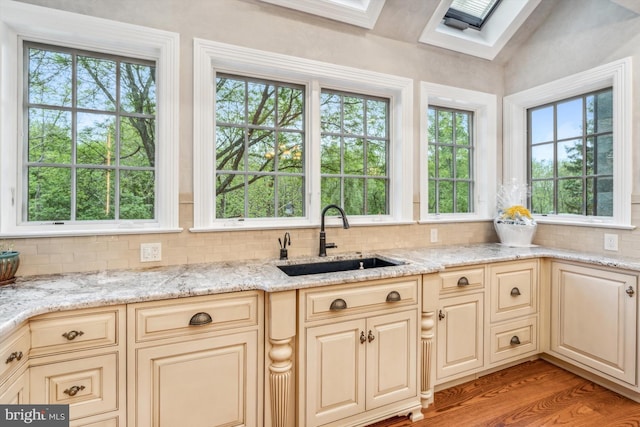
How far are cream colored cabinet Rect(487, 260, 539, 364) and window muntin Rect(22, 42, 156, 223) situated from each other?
2459mm

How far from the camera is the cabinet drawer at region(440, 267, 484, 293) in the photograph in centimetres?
213

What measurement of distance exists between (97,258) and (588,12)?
3.96 meters

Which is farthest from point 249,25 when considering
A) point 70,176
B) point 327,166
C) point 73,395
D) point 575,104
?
point 575,104

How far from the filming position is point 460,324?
220cm

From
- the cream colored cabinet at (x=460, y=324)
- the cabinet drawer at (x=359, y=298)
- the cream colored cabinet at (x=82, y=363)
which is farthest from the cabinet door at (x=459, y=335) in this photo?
the cream colored cabinet at (x=82, y=363)

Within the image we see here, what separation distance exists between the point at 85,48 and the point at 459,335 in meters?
2.98

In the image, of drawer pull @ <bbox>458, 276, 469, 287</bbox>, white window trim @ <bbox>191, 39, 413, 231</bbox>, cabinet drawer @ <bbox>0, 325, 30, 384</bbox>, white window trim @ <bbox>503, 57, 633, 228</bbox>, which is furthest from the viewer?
white window trim @ <bbox>503, 57, 633, 228</bbox>

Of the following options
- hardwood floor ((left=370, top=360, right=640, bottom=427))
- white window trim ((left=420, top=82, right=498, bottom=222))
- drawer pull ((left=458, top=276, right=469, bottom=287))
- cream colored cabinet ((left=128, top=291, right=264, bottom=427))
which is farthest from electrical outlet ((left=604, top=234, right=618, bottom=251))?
cream colored cabinet ((left=128, top=291, right=264, bottom=427))

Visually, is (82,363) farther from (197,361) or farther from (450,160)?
(450,160)

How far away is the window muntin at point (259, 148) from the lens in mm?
2256

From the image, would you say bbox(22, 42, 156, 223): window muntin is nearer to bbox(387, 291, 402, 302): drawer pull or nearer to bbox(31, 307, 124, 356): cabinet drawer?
bbox(31, 307, 124, 356): cabinet drawer

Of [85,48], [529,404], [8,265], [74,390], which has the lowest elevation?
[529,404]

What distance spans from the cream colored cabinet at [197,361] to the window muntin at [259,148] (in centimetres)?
88

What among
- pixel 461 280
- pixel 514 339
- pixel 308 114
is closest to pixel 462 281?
pixel 461 280
